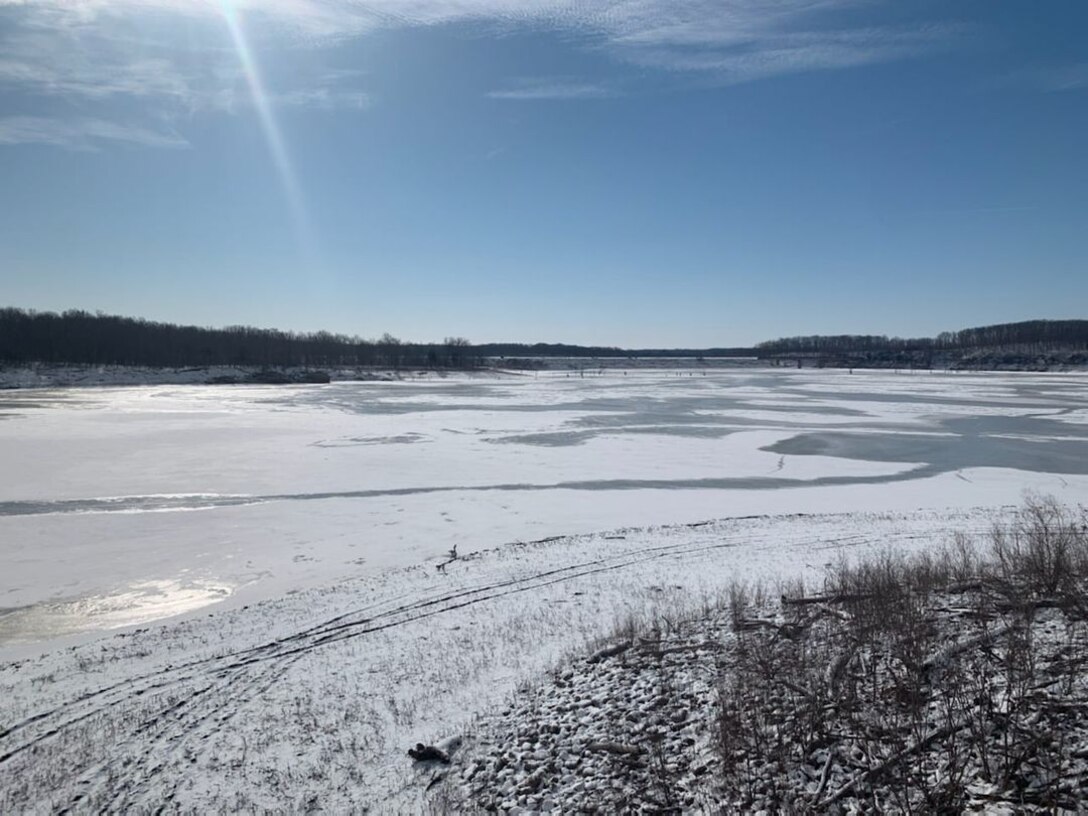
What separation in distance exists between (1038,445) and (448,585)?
2895 centimetres

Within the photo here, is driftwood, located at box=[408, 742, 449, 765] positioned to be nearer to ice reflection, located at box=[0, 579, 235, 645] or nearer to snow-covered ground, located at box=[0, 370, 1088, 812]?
snow-covered ground, located at box=[0, 370, 1088, 812]

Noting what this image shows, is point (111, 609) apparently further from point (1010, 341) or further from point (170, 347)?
point (1010, 341)

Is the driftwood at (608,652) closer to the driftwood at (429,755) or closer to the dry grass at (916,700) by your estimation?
the dry grass at (916,700)

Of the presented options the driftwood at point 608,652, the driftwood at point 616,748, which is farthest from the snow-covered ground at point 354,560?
the driftwood at point 616,748

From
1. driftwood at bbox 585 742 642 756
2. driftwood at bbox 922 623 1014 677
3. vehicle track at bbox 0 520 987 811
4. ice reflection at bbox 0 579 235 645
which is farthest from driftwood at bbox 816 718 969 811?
ice reflection at bbox 0 579 235 645

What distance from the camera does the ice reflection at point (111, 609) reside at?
10414 millimetres

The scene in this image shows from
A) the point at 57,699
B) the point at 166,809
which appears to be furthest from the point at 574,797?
the point at 57,699

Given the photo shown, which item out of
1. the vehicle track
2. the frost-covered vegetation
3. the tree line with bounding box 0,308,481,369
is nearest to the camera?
the frost-covered vegetation

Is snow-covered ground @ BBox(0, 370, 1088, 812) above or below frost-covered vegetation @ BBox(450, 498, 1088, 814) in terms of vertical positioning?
below

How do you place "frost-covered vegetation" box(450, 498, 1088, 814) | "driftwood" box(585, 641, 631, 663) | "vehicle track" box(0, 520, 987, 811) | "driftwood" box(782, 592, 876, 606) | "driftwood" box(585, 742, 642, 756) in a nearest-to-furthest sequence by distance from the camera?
"frost-covered vegetation" box(450, 498, 1088, 814) → "driftwood" box(585, 742, 642, 756) → "vehicle track" box(0, 520, 987, 811) → "driftwood" box(585, 641, 631, 663) → "driftwood" box(782, 592, 876, 606)

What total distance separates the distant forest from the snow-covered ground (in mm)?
94125

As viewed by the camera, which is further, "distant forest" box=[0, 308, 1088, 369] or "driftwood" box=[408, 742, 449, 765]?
"distant forest" box=[0, 308, 1088, 369]

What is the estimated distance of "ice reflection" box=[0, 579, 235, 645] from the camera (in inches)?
410

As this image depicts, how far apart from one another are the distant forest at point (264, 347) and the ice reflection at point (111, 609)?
114155 mm
